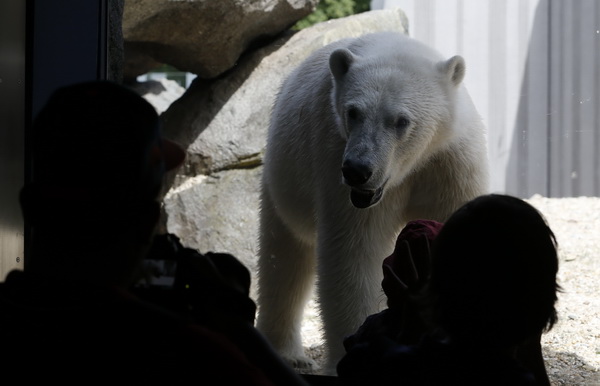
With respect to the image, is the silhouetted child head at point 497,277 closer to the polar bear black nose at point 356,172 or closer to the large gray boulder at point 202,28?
Answer: the polar bear black nose at point 356,172

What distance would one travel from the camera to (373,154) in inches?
80.9

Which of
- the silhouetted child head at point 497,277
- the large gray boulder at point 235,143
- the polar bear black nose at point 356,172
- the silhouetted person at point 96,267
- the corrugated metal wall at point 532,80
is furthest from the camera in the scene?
the large gray boulder at point 235,143

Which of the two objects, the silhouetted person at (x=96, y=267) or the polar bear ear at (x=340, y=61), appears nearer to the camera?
the silhouetted person at (x=96, y=267)

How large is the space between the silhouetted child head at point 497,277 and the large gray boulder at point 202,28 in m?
3.29

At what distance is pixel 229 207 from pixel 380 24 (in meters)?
1.29

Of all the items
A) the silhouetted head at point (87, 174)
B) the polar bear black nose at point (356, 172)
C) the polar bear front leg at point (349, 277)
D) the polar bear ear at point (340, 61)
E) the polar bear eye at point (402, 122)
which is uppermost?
the silhouetted head at point (87, 174)

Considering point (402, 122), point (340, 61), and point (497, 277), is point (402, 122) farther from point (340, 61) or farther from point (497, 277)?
point (497, 277)

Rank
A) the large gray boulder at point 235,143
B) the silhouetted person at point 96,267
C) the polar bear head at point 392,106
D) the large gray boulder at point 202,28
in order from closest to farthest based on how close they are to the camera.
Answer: the silhouetted person at point 96,267 → the polar bear head at point 392,106 → the large gray boulder at point 202,28 → the large gray boulder at point 235,143

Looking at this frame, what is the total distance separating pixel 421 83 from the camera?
225 centimetres

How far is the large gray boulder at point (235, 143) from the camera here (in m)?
4.21

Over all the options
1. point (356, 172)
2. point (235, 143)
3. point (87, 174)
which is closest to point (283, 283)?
point (356, 172)

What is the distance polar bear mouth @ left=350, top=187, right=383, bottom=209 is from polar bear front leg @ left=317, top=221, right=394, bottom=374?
0.71 ft

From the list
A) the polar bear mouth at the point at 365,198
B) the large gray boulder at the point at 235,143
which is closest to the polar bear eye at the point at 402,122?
the polar bear mouth at the point at 365,198

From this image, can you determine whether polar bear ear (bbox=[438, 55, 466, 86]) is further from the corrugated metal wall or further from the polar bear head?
the corrugated metal wall
